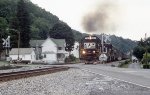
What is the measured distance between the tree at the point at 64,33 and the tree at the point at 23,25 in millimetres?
12603

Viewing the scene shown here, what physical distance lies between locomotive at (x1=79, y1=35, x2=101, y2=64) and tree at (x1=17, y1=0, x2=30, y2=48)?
212 ft

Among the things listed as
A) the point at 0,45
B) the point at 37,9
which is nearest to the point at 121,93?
the point at 0,45

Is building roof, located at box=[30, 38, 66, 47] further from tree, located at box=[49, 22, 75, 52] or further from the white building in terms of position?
tree, located at box=[49, 22, 75, 52]

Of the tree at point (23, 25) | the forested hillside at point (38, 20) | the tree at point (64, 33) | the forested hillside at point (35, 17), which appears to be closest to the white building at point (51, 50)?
the tree at point (23, 25)

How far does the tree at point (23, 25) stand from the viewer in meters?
123

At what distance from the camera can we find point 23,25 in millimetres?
124812

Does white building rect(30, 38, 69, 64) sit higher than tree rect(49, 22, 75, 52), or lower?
lower

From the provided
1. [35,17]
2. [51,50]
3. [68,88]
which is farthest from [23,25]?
[68,88]

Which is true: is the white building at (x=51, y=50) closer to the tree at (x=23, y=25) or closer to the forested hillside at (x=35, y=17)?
the tree at (x=23, y=25)

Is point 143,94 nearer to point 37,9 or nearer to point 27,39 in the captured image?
point 27,39

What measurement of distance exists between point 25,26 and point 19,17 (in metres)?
3.40

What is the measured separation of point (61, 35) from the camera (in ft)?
458

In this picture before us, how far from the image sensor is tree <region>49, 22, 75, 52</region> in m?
134

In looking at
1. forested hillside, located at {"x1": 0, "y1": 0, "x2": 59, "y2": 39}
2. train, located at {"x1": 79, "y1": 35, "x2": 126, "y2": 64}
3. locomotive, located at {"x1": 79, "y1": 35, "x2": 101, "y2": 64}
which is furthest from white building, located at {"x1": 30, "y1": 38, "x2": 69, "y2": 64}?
locomotive, located at {"x1": 79, "y1": 35, "x2": 101, "y2": 64}
